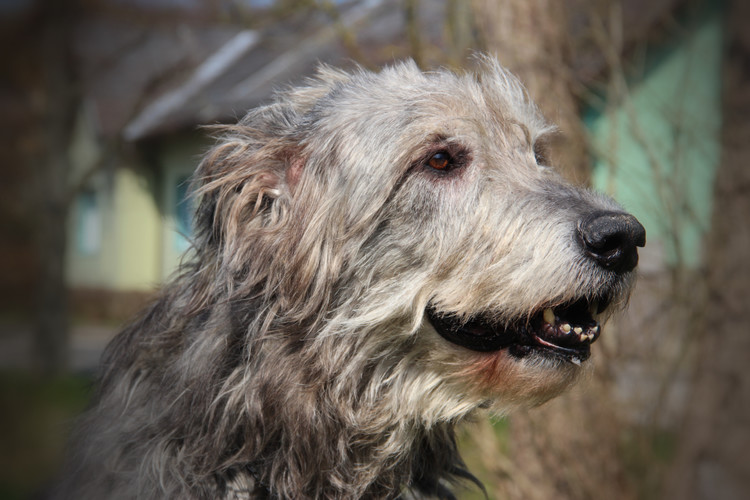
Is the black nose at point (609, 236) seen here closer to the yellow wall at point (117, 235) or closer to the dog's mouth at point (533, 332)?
the dog's mouth at point (533, 332)

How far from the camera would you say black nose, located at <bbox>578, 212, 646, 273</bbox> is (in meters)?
2.38

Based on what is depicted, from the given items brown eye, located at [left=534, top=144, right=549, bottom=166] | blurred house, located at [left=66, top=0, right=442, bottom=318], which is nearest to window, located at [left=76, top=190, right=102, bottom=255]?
blurred house, located at [left=66, top=0, right=442, bottom=318]

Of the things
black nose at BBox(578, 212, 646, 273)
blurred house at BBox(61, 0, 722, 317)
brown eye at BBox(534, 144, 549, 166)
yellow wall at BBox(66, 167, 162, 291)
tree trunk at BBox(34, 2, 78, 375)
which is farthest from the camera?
brown eye at BBox(534, 144, 549, 166)

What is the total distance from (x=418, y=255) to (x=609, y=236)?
0.65 metres

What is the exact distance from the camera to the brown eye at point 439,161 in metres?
2.62

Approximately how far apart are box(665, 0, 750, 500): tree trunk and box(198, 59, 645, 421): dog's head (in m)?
3.08

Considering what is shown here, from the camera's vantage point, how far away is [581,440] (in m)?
4.64

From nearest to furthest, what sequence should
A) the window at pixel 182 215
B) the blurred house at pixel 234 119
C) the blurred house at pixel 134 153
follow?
the blurred house at pixel 134 153, the blurred house at pixel 234 119, the window at pixel 182 215

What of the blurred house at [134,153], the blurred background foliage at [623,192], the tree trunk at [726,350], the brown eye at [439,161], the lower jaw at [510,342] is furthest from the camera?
the tree trunk at [726,350]

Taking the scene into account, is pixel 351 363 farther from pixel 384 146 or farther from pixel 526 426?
pixel 526 426

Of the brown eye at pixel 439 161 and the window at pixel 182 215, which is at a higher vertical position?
the brown eye at pixel 439 161

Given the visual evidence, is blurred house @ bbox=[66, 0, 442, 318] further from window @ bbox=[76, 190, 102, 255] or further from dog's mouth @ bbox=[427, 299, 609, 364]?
dog's mouth @ bbox=[427, 299, 609, 364]

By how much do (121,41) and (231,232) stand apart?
2.37ft

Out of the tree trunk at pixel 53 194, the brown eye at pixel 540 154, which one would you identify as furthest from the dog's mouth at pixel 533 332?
the tree trunk at pixel 53 194
